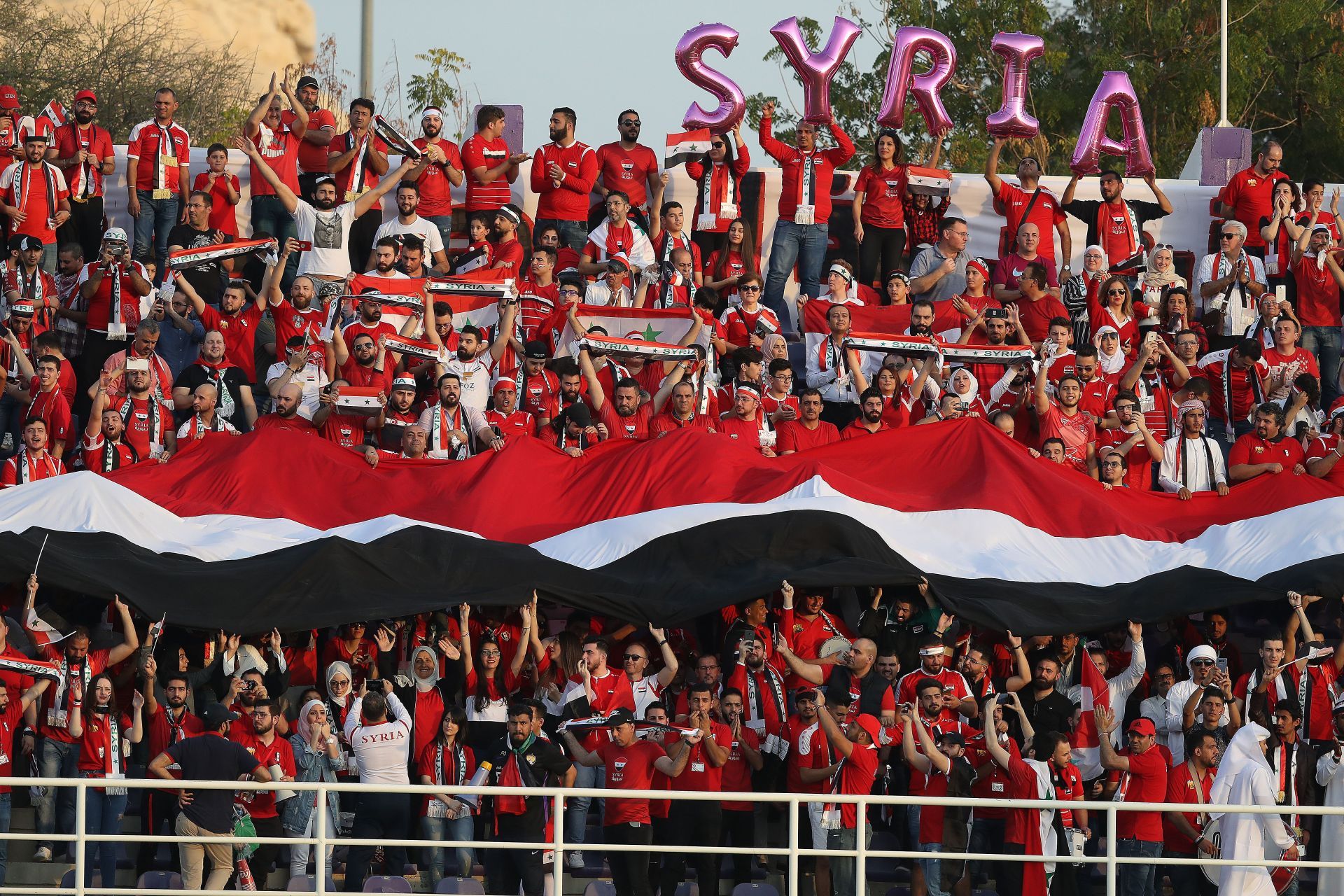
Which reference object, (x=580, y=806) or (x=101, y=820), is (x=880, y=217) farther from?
(x=101, y=820)

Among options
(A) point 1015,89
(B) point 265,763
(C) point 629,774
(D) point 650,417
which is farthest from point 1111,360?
(B) point 265,763

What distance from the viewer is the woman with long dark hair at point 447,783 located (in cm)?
1231

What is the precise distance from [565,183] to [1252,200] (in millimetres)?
6331

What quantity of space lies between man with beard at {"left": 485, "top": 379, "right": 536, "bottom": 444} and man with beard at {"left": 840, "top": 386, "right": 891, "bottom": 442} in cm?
242

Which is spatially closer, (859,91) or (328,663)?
(328,663)

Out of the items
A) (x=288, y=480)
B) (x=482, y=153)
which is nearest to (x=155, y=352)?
(x=288, y=480)

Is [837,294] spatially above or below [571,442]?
above

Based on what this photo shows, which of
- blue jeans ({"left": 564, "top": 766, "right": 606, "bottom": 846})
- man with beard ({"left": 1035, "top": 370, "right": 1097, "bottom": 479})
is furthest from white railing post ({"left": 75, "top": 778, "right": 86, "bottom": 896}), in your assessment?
man with beard ({"left": 1035, "top": 370, "right": 1097, "bottom": 479})

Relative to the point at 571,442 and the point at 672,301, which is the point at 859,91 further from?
the point at 571,442

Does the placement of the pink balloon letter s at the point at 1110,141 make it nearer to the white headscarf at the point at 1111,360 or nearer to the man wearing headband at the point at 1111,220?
the man wearing headband at the point at 1111,220

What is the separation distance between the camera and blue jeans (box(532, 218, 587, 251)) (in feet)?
60.7

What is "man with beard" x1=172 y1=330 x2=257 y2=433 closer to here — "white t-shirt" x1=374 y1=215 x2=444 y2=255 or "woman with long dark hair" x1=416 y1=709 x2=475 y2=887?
"white t-shirt" x1=374 y1=215 x2=444 y2=255

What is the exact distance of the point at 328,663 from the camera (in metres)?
13.6

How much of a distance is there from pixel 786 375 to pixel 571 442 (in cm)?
172
